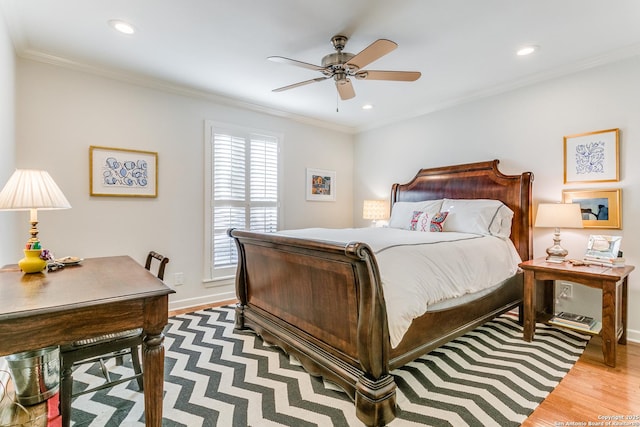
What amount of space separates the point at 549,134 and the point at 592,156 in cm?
43

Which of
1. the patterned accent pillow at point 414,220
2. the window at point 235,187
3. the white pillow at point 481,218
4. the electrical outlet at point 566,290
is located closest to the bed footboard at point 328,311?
the window at point 235,187

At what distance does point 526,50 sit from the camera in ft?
8.71

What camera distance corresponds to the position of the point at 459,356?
235 cm

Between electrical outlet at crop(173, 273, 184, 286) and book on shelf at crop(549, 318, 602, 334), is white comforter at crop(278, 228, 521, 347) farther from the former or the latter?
electrical outlet at crop(173, 273, 184, 286)

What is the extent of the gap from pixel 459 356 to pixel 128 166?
3.50 meters

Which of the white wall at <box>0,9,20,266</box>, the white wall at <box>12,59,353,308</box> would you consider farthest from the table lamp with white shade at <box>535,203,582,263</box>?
the white wall at <box>0,9,20,266</box>

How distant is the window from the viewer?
373 cm

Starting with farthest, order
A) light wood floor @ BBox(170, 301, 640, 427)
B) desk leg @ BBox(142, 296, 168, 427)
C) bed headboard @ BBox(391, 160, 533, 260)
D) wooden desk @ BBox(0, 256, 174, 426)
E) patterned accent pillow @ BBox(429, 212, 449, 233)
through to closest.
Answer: patterned accent pillow @ BBox(429, 212, 449, 233)
bed headboard @ BBox(391, 160, 533, 260)
light wood floor @ BBox(170, 301, 640, 427)
desk leg @ BBox(142, 296, 168, 427)
wooden desk @ BBox(0, 256, 174, 426)

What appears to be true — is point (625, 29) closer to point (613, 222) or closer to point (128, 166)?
point (613, 222)

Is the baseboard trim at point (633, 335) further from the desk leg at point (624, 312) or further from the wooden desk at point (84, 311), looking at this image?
the wooden desk at point (84, 311)

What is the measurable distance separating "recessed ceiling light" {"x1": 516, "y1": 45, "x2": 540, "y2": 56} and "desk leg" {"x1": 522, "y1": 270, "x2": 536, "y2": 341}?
6.18ft

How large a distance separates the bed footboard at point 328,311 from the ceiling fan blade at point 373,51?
1311 millimetres

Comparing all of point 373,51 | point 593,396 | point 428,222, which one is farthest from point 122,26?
point 593,396

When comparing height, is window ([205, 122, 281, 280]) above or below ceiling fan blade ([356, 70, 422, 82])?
below
